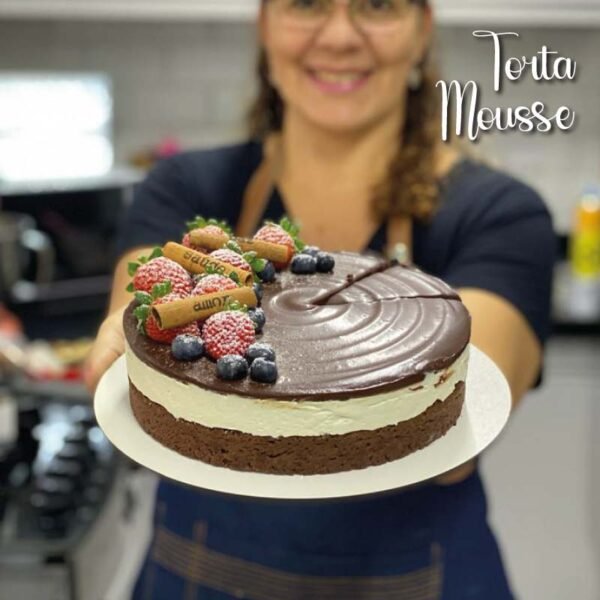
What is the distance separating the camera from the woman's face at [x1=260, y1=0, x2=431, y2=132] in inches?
32.9

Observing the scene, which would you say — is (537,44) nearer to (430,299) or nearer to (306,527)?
(430,299)

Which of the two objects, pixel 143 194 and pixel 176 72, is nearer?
pixel 143 194

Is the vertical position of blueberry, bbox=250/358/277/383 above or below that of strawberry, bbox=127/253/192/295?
below

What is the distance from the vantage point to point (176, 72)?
8.78 feet

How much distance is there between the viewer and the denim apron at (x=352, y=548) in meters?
1.14

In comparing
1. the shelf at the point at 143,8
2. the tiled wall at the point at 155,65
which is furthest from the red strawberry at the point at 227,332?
the tiled wall at the point at 155,65

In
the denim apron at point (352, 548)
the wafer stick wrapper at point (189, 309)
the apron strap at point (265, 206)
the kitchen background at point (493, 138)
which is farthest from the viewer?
the kitchen background at point (493, 138)

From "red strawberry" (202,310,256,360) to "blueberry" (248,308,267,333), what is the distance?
2 cm

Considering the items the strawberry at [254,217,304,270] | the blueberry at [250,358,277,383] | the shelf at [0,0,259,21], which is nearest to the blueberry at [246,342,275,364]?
the blueberry at [250,358,277,383]

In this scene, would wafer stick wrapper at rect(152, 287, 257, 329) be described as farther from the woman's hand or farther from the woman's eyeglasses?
the woman's eyeglasses

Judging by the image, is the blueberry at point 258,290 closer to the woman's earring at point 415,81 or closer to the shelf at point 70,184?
the woman's earring at point 415,81

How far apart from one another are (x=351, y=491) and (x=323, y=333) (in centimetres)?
15

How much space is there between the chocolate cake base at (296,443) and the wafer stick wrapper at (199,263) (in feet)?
0.42

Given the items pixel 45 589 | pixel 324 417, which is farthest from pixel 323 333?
pixel 45 589
